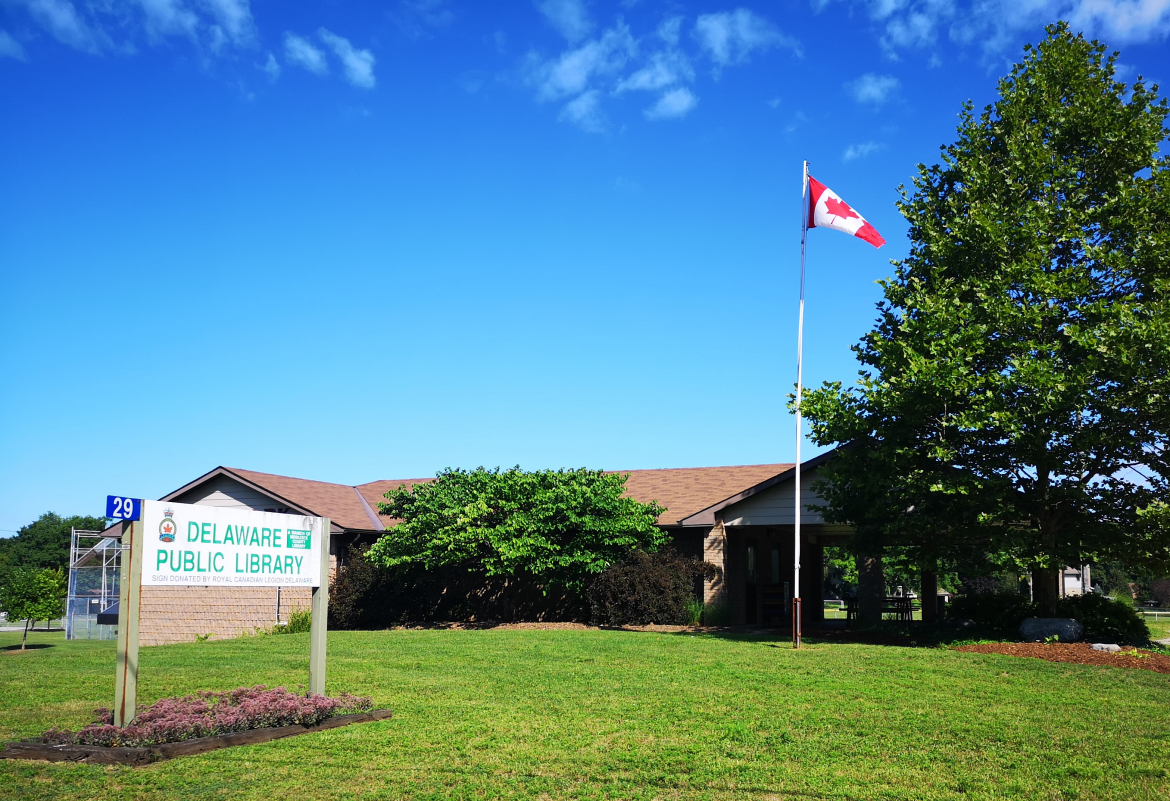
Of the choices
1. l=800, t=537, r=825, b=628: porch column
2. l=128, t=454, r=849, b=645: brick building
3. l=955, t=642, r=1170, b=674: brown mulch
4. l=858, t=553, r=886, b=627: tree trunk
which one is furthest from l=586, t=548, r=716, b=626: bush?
l=955, t=642, r=1170, b=674: brown mulch

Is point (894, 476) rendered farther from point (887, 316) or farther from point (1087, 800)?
point (1087, 800)

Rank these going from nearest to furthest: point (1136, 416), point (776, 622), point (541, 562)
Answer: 1. point (1136, 416)
2. point (541, 562)
3. point (776, 622)

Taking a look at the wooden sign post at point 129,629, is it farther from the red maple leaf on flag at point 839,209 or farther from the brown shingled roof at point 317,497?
the brown shingled roof at point 317,497

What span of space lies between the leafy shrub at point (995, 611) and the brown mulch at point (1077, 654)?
6.94 ft

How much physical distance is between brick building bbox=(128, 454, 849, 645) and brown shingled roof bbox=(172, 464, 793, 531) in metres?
0.04

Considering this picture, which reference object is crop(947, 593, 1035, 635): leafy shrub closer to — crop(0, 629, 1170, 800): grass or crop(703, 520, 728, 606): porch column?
crop(0, 629, 1170, 800): grass

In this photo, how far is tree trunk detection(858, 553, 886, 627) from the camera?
22.2 meters

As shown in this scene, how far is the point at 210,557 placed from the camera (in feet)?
30.4

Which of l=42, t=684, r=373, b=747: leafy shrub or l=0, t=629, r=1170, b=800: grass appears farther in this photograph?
l=42, t=684, r=373, b=747: leafy shrub

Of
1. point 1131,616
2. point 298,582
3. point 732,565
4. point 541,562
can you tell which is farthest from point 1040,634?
point 298,582

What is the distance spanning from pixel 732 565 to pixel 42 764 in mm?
18270

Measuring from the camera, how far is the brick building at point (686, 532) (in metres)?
23.6

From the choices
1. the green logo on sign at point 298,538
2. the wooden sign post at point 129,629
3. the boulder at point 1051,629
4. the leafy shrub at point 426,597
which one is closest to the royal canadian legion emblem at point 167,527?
the wooden sign post at point 129,629

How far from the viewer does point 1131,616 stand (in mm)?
19078
